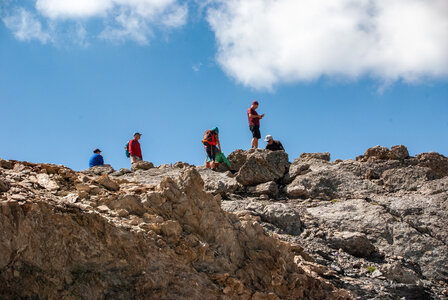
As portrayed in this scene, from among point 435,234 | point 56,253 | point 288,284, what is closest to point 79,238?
point 56,253

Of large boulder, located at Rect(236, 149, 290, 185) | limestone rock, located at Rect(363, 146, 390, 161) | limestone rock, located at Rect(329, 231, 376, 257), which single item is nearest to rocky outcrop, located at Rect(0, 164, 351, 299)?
limestone rock, located at Rect(329, 231, 376, 257)

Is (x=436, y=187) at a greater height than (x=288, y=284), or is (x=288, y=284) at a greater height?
(x=436, y=187)

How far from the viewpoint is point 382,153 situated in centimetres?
1778

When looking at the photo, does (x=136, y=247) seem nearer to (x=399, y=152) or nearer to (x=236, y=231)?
(x=236, y=231)

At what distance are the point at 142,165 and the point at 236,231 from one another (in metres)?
8.52

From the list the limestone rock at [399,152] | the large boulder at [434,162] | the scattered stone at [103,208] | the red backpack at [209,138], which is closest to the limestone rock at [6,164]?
the scattered stone at [103,208]

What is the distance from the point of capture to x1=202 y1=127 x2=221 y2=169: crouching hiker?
61.4ft

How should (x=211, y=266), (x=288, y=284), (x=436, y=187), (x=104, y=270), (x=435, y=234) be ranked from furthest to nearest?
1. (x=436, y=187)
2. (x=435, y=234)
3. (x=288, y=284)
4. (x=211, y=266)
5. (x=104, y=270)

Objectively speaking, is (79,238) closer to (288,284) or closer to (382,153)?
(288,284)

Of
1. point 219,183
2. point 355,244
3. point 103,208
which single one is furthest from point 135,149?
point 103,208

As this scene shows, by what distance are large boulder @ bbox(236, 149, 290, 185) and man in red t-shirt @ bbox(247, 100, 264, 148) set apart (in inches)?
89.3

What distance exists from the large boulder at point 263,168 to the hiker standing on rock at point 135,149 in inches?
188

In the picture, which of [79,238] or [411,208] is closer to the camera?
[79,238]

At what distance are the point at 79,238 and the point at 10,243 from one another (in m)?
1.04
